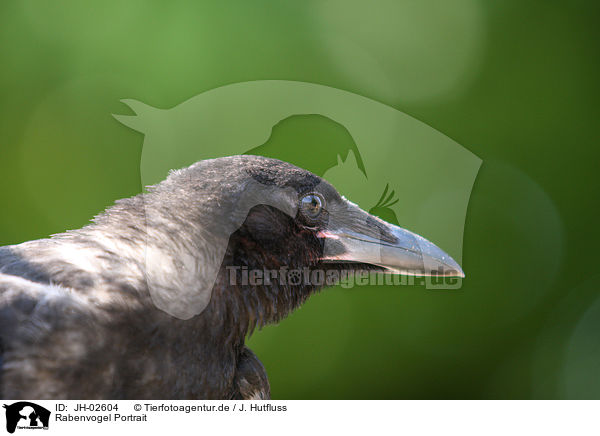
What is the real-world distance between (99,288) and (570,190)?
2.63 meters

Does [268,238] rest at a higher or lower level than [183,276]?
higher

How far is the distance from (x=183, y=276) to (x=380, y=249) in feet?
2.55

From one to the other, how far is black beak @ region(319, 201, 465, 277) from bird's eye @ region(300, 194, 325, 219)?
64 millimetres

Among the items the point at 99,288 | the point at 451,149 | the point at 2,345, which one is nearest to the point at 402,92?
Answer: the point at 451,149

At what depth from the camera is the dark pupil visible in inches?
75.7

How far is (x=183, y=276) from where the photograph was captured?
60.9 inches

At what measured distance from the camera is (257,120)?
108 inches
